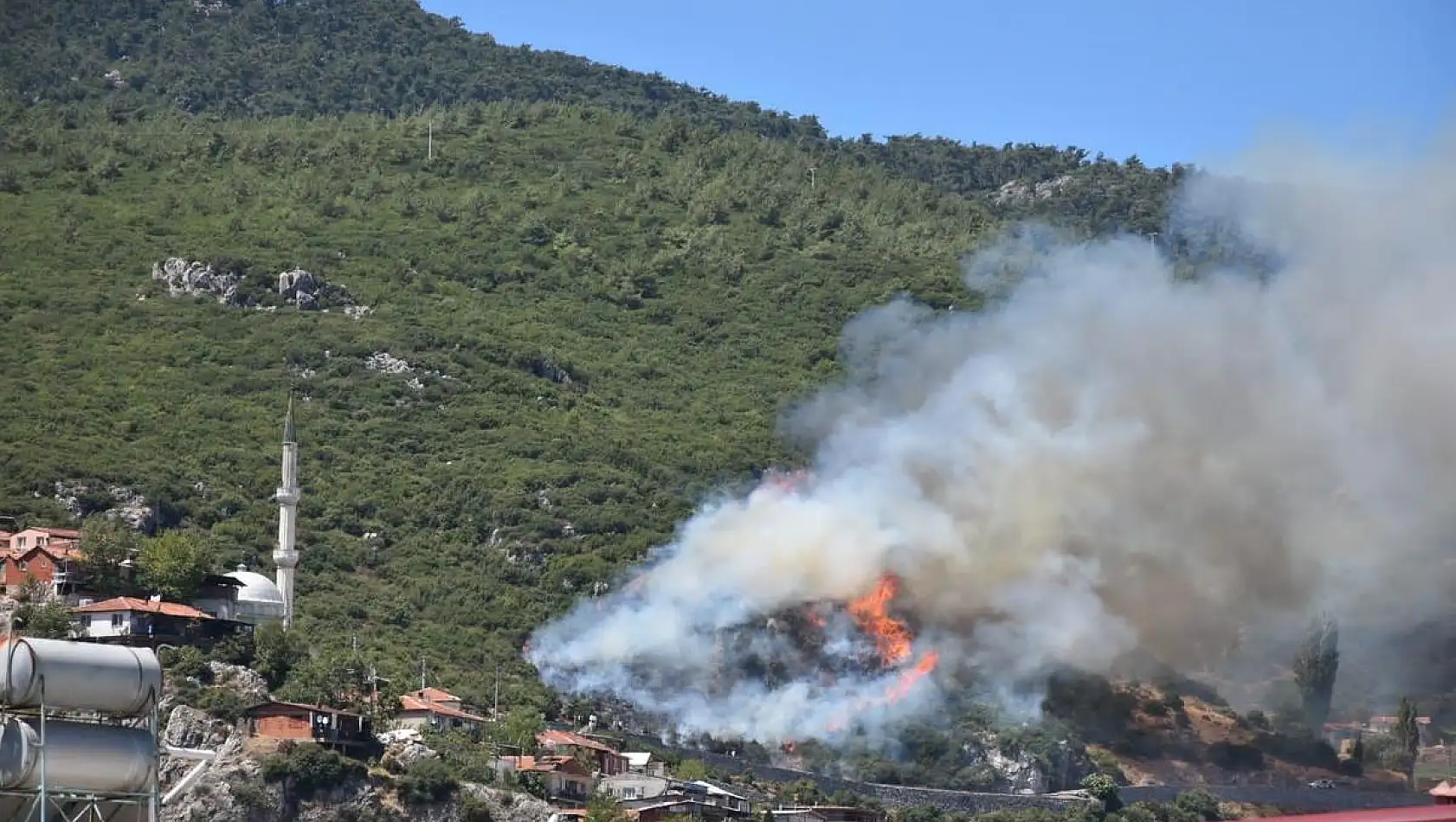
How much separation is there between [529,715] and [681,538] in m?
22.2

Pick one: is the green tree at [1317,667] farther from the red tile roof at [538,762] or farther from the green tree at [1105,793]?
the red tile roof at [538,762]

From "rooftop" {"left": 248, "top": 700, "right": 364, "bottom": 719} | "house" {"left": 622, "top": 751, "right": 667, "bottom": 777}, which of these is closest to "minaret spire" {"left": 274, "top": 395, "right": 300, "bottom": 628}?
"rooftop" {"left": 248, "top": 700, "right": 364, "bottom": 719}

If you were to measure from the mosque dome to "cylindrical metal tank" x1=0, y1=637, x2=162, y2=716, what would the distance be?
65.5m

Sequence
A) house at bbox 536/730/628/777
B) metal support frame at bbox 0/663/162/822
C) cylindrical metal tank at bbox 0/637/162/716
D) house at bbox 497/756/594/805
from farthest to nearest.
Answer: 1. house at bbox 536/730/628/777
2. house at bbox 497/756/594/805
3. metal support frame at bbox 0/663/162/822
4. cylindrical metal tank at bbox 0/637/162/716

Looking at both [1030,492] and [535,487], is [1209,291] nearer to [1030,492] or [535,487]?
[1030,492]

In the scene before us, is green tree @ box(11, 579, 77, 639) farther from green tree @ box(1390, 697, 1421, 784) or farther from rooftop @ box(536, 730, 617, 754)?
green tree @ box(1390, 697, 1421, 784)

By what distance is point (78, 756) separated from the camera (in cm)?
5956

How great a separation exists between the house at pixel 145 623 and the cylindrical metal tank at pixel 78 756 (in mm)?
53904

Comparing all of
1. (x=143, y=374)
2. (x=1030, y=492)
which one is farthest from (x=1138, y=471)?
(x=143, y=374)

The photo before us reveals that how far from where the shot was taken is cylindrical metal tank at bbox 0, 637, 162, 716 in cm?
5812

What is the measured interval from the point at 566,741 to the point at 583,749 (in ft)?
3.73

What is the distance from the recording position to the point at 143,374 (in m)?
182

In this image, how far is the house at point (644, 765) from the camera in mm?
127438

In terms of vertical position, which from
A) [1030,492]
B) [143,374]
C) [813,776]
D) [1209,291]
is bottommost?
[813,776]
